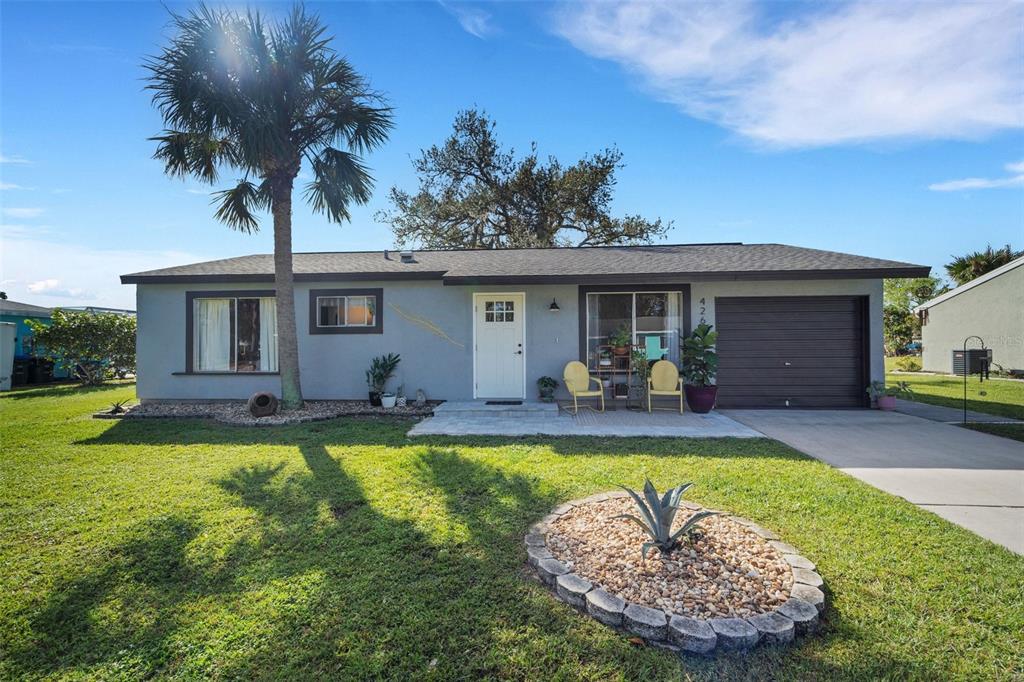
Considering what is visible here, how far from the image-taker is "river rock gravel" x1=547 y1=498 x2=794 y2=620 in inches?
89.1

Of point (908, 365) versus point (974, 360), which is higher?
point (974, 360)

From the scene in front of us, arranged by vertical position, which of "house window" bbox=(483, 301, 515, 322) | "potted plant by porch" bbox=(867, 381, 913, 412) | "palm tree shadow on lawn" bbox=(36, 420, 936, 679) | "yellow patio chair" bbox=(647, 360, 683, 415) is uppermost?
"house window" bbox=(483, 301, 515, 322)

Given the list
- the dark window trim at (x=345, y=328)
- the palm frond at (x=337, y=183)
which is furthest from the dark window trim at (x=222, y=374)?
the palm frond at (x=337, y=183)

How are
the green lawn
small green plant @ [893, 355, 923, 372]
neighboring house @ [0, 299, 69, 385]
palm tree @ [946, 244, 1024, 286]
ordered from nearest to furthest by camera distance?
1. the green lawn
2. neighboring house @ [0, 299, 69, 385]
3. small green plant @ [893, 355, 923, 372]
4. palm tree @ [946, 244, 1024, 286]

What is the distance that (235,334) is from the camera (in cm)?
894

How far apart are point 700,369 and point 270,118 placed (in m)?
8.34

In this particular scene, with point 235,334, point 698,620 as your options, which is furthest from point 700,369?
point 235,334

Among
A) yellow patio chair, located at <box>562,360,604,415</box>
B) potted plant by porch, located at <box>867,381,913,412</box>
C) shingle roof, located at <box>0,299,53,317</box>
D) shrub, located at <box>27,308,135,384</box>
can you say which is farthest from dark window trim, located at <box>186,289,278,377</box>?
potted plant by porch, located at <box>867,381,913,412</box>

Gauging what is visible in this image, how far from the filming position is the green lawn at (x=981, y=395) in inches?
318

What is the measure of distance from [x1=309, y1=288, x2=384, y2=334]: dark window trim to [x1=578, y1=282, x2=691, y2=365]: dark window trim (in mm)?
3977

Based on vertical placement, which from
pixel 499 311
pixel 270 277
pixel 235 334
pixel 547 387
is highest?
pixel 270 277

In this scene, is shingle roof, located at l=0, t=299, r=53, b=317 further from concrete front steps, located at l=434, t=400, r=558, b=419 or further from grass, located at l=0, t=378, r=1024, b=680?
concrete front steps, located at l=434, t=400, r=558, b=419

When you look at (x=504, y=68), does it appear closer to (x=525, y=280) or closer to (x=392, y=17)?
(x=392, y=17)

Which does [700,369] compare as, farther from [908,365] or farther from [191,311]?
[908,365]
